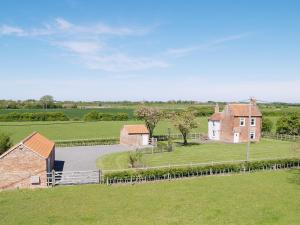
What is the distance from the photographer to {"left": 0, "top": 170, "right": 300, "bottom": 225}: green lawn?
2281cm

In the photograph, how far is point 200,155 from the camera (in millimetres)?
47812

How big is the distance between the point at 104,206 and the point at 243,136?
43.3 meters

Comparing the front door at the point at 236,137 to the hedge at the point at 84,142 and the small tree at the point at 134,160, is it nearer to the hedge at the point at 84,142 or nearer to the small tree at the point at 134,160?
the hedge at the point at 84,142

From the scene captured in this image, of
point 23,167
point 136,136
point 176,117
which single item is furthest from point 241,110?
point 23,167

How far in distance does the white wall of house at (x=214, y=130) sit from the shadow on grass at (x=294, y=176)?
27.6 metres

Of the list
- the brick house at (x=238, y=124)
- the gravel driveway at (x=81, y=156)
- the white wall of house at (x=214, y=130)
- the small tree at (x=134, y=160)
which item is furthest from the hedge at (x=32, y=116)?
the small tree at (x=134, y=160)

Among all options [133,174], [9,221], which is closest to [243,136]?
[133,174]

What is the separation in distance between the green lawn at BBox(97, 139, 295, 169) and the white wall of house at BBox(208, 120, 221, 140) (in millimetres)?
9396

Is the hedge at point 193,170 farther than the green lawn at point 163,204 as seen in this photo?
Yes

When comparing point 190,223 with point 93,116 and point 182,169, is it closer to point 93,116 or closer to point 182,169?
point 182,169

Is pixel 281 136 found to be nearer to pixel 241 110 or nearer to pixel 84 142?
pixel 241 110

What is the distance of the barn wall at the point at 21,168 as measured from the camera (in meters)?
31.6

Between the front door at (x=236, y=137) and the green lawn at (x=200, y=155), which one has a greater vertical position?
the front door at (x=236, y=137)

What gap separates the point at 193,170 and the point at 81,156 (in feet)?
62.3
